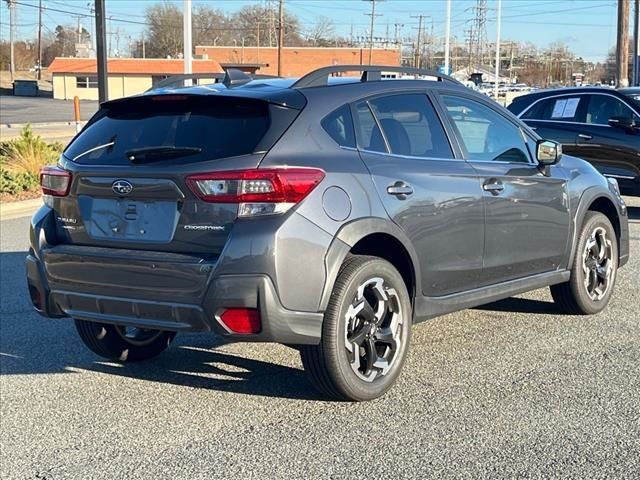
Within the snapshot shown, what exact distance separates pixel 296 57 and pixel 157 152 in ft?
290

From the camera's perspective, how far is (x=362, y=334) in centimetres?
487

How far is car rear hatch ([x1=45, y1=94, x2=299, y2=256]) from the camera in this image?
4.48m

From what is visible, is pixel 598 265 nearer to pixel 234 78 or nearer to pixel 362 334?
pixel 362 334

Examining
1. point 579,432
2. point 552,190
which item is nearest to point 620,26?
point 552,190

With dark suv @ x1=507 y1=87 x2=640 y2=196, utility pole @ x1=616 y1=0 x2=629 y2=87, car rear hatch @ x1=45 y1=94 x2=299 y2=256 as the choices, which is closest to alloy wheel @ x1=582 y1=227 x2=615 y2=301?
car rear hatch @ x1=45 y1=94 x2=299 y2=256

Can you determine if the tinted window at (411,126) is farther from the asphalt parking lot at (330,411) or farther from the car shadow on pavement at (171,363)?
the car shadow on pavement at (171,363)

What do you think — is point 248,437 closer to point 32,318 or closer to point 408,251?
point 408,251

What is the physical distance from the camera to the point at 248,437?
4461 mm

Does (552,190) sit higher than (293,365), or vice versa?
(552,190)

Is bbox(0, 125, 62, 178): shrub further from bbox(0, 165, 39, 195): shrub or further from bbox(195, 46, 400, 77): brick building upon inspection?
bbox(195, 46, 400, 77): brick building

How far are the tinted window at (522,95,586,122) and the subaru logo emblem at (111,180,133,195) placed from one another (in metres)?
9.54

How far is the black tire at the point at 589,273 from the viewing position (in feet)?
21.8

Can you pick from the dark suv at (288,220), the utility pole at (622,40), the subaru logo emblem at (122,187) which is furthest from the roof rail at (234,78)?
the utility pole at (622,40)

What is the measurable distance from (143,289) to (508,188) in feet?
8.51
